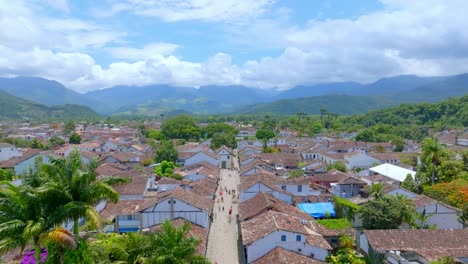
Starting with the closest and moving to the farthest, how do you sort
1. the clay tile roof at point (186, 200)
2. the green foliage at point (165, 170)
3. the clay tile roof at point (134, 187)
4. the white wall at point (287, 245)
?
the white wall at point (287, 245) → the clay tile roof at point (186, 200) → the clay tile roof at point (134, 187) → the green foliage at point (165, 170)

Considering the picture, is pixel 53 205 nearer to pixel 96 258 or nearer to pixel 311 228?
pixel 96 258

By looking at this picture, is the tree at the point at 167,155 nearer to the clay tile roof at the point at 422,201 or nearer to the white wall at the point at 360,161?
the white wall at the point at 360,161

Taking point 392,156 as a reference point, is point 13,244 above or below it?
above

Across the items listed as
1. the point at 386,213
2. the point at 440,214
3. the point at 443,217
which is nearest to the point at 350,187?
the point at 440,214

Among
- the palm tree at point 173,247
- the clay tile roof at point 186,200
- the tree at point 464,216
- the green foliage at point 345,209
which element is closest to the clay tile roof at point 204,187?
the clay tile roof at point 186,200

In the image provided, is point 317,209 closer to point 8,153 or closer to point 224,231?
point 224,231

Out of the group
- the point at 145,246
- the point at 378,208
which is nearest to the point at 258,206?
the point at 378,208
